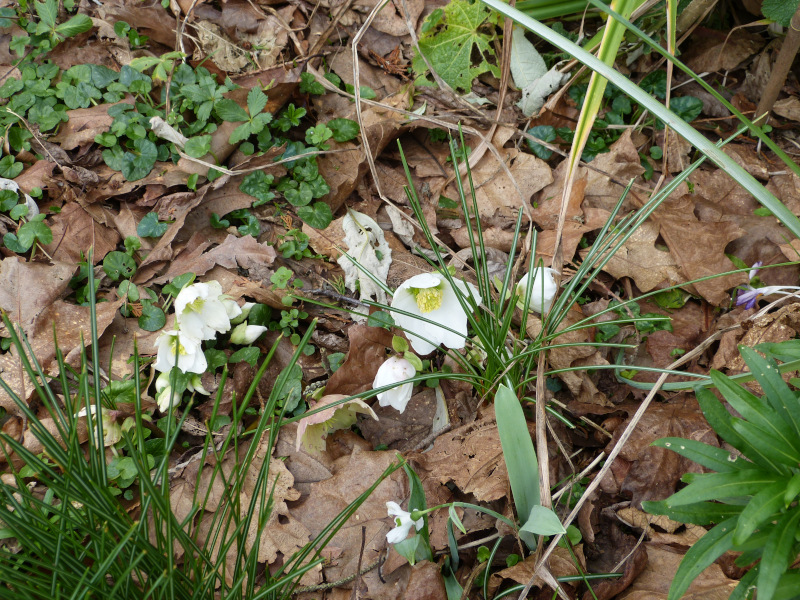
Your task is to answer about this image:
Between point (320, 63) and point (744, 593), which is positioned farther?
point (320, 63)

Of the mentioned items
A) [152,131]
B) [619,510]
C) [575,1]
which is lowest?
[619,510]

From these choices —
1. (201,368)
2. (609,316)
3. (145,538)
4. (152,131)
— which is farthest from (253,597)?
(152,131)

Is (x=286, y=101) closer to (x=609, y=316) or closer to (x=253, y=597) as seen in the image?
(x=609, y=316)

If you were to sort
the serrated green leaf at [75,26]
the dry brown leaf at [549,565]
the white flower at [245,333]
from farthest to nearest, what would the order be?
the serrated green leaf at [75,26] → the white flower at [245,333] → the dry brown leaf at [549,565]

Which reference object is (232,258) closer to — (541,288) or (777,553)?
(541,288)

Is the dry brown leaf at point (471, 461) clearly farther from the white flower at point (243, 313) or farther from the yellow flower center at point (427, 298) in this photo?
the white flower at point (243, 313)

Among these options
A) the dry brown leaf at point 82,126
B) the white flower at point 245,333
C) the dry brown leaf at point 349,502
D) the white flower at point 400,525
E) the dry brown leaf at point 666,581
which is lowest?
the dry brown leaf at point 666,581

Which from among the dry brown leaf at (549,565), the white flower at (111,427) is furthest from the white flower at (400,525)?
the white flower at (111,427)

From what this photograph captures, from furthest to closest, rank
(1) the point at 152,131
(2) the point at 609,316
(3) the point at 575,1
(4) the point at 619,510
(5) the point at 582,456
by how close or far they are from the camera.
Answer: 1. (3) the point at 575,1
2. (1) the point at 152,131
3. (2) the point at 609,316
4. (5) the point at 582,456
5. (4) the point at 619,510
